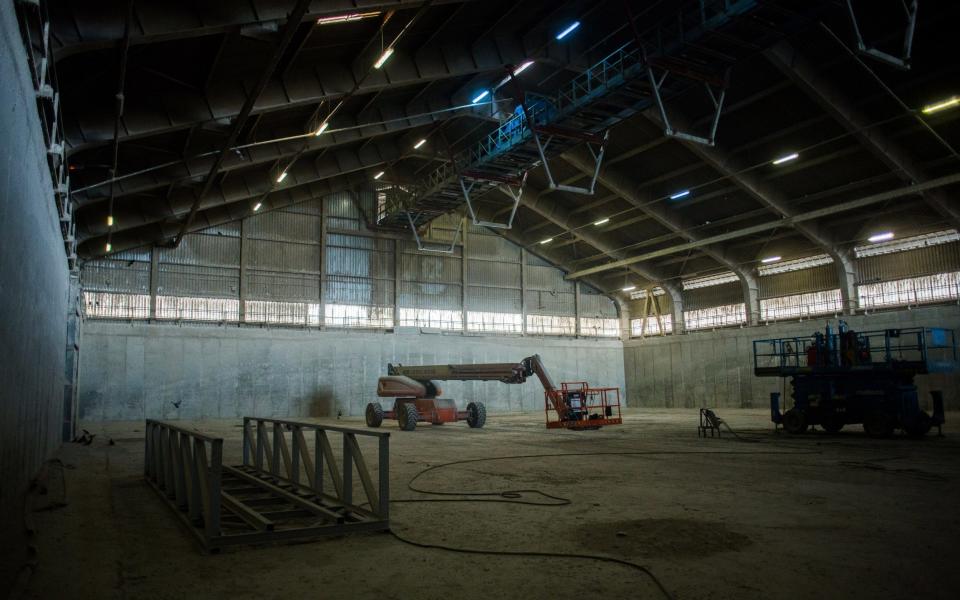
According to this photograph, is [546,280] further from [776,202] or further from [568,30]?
[568,30]

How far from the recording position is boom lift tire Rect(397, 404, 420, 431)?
24.2 m

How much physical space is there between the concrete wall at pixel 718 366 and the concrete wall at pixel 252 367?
851cm

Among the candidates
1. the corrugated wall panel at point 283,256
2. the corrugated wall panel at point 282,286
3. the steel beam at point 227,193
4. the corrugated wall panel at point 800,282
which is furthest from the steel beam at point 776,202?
the corrugated wall panel at point 282,286

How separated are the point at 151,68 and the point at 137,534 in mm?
12490

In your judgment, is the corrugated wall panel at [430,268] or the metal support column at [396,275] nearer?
the metal support column at [396,275]

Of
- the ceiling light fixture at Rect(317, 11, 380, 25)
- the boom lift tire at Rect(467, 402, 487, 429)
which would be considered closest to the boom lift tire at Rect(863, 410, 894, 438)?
the boom lift tire at Rect(467, 402, 487, 429)

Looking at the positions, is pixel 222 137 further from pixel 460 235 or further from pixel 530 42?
pixel 460 235

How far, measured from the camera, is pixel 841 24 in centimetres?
2073

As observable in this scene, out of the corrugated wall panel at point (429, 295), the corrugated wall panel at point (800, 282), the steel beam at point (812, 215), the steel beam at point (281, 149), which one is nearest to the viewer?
the steel beam at point (281, 149)

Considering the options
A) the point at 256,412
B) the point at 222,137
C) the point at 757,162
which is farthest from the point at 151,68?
the point at 757,162

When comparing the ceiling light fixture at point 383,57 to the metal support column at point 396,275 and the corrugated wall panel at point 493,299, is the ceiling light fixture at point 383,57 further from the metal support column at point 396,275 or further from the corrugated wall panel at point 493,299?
the corrugated wall panel at point 493,299

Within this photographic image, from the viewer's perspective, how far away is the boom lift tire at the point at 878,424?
59.0 ft

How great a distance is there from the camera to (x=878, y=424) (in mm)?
18172

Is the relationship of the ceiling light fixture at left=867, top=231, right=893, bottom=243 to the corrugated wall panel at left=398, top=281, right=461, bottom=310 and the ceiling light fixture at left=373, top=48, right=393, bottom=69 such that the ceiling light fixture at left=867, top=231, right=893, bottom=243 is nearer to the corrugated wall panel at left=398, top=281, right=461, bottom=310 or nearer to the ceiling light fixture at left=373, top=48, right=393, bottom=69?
the corrugated wall panel at left=398, top=281, right=461, bottom=310
